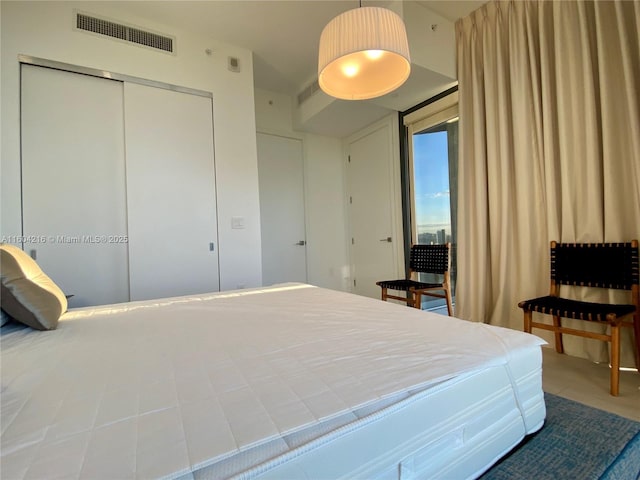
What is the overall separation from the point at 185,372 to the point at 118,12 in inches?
125

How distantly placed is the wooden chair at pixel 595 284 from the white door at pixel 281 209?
2.74 m

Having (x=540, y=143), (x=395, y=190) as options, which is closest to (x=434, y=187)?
(x=395, y=190)

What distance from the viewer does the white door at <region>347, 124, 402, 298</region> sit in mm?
3708

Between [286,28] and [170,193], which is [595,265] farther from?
[170,193]

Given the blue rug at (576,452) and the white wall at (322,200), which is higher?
the white wall at (322,200)

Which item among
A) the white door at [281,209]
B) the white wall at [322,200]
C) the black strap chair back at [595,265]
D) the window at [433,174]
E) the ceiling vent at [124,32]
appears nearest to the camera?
the black strap chair back at [595,265]

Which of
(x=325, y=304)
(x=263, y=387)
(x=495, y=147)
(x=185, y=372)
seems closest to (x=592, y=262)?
(x=495, y=147)

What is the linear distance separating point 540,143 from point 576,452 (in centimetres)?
213

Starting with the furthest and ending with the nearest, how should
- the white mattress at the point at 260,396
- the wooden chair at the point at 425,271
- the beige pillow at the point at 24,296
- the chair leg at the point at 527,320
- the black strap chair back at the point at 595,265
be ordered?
the wooden chair at the point at 425,271 < the chair leg at the point at 527,320 < the black strap chair back at the point at 595,265 < the beige pillow at the point at 24,296 < the white mattress at the point at 260,396

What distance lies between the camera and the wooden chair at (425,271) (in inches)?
106

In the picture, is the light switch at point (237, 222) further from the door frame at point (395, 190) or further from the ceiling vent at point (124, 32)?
the door frame at point (395, 190)

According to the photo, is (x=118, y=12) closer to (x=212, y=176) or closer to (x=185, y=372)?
(x=212, y=176)

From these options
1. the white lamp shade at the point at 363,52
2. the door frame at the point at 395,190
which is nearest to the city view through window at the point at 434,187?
the door frame at the point at 395,190

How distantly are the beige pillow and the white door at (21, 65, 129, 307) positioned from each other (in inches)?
51.5
